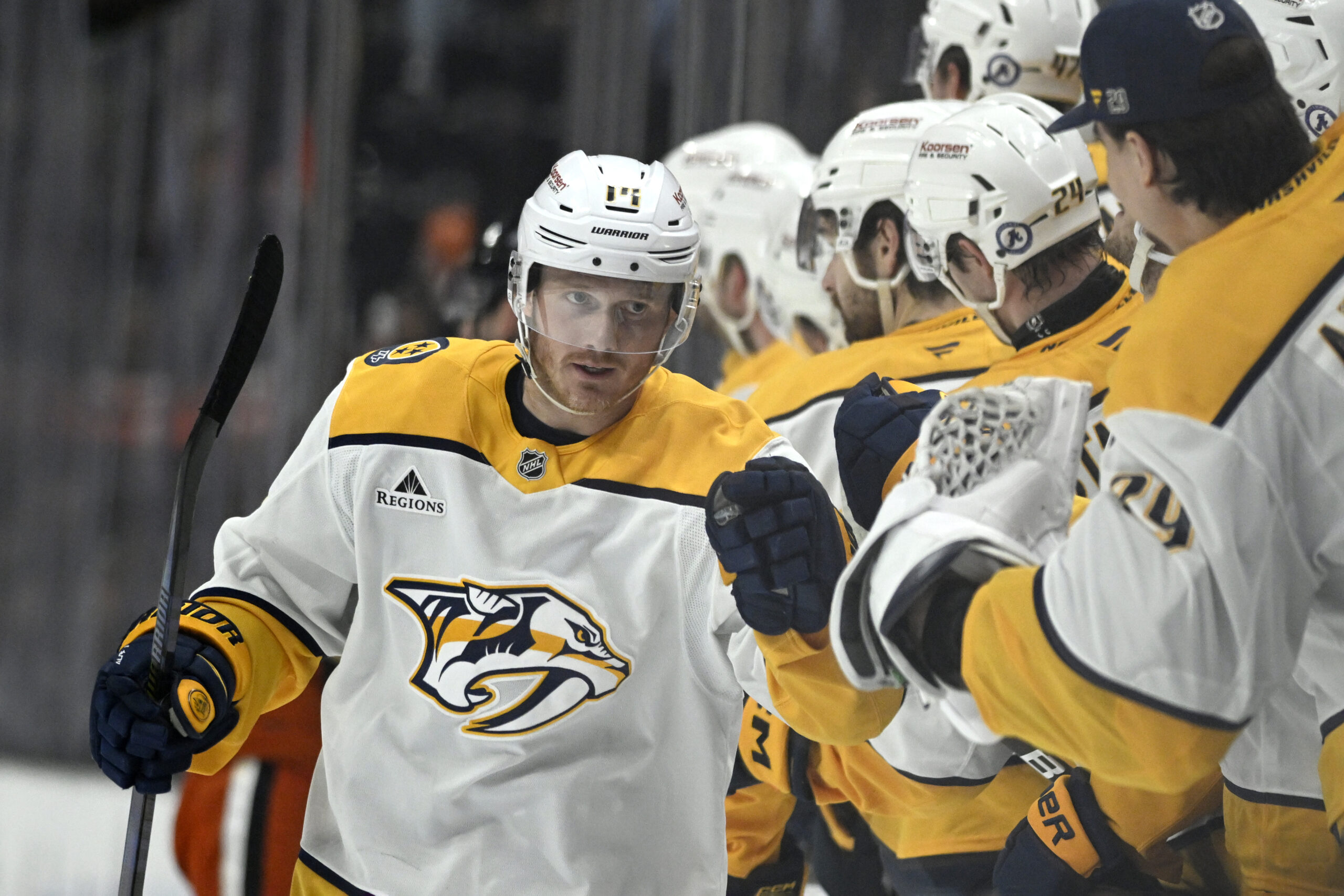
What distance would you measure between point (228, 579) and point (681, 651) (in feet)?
2.01

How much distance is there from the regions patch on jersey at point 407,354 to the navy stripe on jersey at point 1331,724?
1.18 m

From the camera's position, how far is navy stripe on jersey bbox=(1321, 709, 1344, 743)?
129cm

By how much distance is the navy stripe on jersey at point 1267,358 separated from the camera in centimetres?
118

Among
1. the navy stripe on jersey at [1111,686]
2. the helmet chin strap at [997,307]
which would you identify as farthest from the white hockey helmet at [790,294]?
the navy stripe on jersey at [1111,686]

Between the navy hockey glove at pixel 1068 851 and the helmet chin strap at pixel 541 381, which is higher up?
the helmet chin strap at pixel 541 381

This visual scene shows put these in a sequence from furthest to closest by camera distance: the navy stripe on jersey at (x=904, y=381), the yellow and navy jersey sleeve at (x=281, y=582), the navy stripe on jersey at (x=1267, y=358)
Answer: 1. the navy stripe on jersey at (x=904, y=381)
2. the yellow and navy jersey sleeve at (x=281, y=582)
3. the navy stripe on jersey at (x=1267, y=358)

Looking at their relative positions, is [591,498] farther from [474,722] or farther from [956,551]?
[956,551]

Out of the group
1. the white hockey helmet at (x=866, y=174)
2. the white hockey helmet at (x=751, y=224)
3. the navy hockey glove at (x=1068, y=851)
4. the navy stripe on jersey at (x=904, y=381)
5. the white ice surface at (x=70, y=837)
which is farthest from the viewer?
the white ice surface at (x=70, y=837)

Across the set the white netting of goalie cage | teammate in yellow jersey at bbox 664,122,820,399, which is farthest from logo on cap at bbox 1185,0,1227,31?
teammate in yellow jersey at bbox 664,122,820,399

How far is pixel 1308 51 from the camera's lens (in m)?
1.61

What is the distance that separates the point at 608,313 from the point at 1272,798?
951mm

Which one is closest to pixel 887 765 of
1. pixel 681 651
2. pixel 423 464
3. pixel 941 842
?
pixel 941 842

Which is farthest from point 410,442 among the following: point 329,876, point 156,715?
point 329,876

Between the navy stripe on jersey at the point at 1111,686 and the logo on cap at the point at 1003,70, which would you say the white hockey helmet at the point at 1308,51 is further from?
the logo on cap at the point at 1003,70
